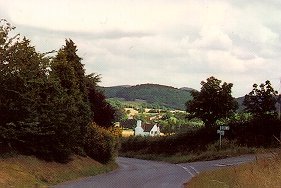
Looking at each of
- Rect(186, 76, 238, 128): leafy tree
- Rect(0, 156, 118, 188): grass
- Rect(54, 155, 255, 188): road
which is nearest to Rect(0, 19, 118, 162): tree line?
Rect(0, 156, 118, 188): grass

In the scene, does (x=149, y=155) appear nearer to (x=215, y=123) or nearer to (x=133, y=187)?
(x=215, y=123)

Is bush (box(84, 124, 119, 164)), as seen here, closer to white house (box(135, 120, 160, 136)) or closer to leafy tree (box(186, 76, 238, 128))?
leafy tree (box(186, 76, 238, 128))

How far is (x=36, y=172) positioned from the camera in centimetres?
2652

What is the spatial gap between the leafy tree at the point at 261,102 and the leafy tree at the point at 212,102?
5.26m

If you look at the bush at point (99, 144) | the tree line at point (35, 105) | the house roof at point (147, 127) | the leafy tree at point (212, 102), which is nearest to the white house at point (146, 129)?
the house roof at point (147, 127)

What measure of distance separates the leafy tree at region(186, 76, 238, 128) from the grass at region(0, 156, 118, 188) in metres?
38.6

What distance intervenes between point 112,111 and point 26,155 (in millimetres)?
24348

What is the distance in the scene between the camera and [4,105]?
87.4 feet

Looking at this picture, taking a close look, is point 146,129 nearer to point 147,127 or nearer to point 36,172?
point 147,127

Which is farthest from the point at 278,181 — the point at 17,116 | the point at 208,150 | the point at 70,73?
the point at 208,150

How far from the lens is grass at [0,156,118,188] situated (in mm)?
22969

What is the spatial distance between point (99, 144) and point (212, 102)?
109ft

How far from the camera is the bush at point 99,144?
42.2 metres

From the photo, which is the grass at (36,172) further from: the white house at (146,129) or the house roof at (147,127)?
the house roof at (147,127)
